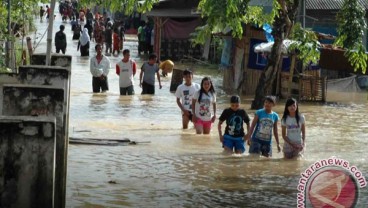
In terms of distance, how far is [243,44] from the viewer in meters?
24.5

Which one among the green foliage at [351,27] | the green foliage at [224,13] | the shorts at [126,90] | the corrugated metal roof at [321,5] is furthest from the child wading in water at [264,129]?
the corrugated metal roof at [321,5]

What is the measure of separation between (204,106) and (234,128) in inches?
87.1

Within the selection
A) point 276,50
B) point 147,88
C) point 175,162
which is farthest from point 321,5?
point 175,162

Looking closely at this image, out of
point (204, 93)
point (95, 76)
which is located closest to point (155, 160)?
point (204, 93)

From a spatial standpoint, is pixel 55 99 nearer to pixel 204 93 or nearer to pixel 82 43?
pixel 204 93

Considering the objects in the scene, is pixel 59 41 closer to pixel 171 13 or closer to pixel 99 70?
pixel 171 13

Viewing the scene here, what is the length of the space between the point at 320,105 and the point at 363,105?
3.71 feet

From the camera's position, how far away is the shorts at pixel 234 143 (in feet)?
40.8

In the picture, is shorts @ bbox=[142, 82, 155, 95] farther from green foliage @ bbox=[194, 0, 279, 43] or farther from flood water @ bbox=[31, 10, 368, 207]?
green foliage @ bbox=[194, 0, 279, 43]

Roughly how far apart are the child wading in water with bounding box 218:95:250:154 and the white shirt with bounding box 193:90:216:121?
1.99 meters

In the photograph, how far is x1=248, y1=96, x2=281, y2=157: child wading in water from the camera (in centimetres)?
1212

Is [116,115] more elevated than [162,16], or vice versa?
[162,16]

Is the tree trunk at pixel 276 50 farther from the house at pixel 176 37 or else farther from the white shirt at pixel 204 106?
the house at pixel 176 37

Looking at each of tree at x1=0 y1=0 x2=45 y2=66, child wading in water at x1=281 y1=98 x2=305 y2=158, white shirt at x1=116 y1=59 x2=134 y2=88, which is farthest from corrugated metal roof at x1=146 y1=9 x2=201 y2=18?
child wading in water at x1=281 y1=98 x2=305 y2=158
